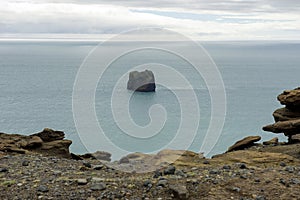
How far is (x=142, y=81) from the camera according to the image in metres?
156

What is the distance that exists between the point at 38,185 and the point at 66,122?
10090 cm

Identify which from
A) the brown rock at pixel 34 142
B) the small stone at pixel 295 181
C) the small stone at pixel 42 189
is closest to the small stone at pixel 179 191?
the small stone at pixel 295 181

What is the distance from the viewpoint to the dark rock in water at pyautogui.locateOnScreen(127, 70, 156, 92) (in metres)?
152

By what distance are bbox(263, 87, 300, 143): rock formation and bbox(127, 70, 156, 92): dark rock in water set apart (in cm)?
11910

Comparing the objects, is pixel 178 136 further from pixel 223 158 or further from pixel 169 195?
pixel 169 195

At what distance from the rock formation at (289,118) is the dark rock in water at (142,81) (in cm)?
11910

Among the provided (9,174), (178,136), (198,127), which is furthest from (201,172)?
(198,127)

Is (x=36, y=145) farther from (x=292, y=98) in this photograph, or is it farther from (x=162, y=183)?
(x=292, y=98)

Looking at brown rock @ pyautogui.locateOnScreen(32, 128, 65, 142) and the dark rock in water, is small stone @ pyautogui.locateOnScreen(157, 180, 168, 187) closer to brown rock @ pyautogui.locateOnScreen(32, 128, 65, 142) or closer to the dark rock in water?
brown rock @ pyautogui.locateOnScreen(32, 128, 65, 142)

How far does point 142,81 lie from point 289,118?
127 m

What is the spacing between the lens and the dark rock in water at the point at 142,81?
152m

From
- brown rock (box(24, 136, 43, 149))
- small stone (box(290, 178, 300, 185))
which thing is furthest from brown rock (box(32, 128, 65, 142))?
small stone (box(290, 178, 300, 185))

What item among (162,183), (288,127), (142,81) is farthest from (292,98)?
(142,81)

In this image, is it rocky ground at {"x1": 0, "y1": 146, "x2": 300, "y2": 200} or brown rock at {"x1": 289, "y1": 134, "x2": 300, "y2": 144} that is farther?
brown rock at {"x1": 289, "y1": 134, "x2": 300, "y2": 144}
